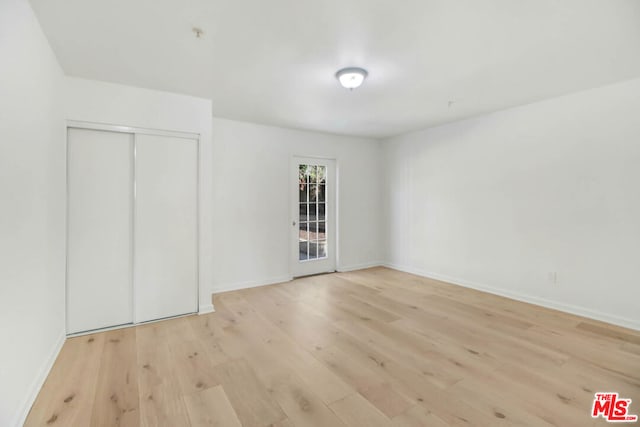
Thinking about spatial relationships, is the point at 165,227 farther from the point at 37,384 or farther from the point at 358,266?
the point at 358,266

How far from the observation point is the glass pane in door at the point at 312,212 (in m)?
5.20

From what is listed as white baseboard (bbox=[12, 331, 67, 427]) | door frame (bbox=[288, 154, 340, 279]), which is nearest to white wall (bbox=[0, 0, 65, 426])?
white baseboard (bbox=[12, 331, 67, 427])

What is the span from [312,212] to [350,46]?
3.22m

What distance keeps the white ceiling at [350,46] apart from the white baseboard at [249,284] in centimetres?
252

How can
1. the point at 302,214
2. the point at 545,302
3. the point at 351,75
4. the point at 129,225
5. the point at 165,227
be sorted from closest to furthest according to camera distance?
the point at 351,75 → the point at 129,225 → the point at 165,227 → the point at 545,302 → the point at 302,214

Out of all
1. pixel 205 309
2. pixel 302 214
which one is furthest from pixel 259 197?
pixel 205 309

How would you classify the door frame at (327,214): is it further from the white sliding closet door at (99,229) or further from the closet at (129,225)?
the white sliding closet door at (99,229)

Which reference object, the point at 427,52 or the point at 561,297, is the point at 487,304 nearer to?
the point at 561,297

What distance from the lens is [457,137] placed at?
185 inches

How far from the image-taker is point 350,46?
2.40m

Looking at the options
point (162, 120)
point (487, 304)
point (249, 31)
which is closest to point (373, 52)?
point (249, 31)

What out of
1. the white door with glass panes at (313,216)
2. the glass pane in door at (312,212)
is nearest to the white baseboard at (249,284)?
the white door with glass panes at (313,216)

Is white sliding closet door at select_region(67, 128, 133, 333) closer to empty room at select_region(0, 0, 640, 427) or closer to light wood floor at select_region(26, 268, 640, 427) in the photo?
empty room at select_region(0, 0, 640, 427)

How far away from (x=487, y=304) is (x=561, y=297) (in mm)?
795
